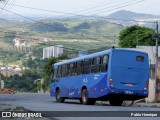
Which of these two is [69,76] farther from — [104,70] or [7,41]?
[7,41]

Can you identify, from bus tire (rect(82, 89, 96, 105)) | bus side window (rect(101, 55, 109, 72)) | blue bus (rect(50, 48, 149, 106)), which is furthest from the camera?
bus tire (rect(82, 89, 96, 105))

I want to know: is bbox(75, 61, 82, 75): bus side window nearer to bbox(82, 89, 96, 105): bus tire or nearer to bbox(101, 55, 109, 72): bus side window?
bbox(82, 89, 96, 105): bus tire

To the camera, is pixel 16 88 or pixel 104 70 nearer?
pixel 104 70

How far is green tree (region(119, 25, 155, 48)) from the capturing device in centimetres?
8531

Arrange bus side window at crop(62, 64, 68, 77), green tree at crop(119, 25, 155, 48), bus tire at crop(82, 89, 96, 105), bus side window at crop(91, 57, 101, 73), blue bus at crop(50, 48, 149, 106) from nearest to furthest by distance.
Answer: blue bus at crop(50, 48, 149, 106)
bus side window at crop(91, 57, 101, 73)
bus tire at crop(82, 89, 96, 105)
bus side window at crop(62, 64, 68, 77)
green tree at crop(119, 25, 155, 48)

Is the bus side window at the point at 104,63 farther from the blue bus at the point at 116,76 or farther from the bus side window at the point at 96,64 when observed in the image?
the bus side window at the point at 96,64

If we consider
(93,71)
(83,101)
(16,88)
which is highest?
(93,71)

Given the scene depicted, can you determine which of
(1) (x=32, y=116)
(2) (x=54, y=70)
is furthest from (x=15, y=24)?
(1) (x=32, y=116)

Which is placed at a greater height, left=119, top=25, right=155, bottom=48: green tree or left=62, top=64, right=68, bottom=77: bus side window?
left=119, top=25, right=155, bottom=48: green tree

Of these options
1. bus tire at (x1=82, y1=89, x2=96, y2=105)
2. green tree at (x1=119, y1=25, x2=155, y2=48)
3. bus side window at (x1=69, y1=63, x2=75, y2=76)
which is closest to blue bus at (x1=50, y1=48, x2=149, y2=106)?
bus tire at (x1=82, y1=89, x2=96, y2=105)

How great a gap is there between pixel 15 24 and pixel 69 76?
156 m

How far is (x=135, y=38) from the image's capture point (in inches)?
3418

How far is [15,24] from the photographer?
186 meters

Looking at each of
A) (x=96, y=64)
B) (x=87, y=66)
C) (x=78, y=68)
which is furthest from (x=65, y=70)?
(x=96, y=64)
